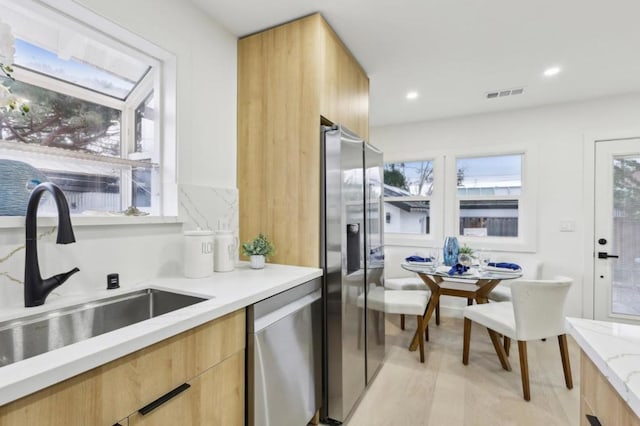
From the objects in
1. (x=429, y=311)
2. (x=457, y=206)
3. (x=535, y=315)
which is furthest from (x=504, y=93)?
(x=429, y=311)

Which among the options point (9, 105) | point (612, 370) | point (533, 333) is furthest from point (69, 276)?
point (533, 333)

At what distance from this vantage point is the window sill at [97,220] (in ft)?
3.60

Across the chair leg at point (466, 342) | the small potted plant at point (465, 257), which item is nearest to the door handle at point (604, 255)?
the small potted plant at point (465, 257)

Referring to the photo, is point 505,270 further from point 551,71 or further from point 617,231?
point 551,71

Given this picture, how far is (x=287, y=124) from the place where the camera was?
6.26 ft

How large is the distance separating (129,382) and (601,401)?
1.25 metres

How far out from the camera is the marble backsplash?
1.12 m

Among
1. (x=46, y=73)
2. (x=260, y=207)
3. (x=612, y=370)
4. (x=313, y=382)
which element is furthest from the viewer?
(x=260, y=207)

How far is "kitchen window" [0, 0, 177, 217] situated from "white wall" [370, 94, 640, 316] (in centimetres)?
350

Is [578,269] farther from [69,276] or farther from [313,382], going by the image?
[69,276]

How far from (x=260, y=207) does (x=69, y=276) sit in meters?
1.04

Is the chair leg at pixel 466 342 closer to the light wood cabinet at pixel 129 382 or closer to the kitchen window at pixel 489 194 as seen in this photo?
the kitchen window at pixel 489 194

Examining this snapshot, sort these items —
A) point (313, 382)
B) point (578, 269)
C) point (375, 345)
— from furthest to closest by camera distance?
point (578, 269), point (375, 345), point (313, 382)

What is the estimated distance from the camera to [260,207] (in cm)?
200
